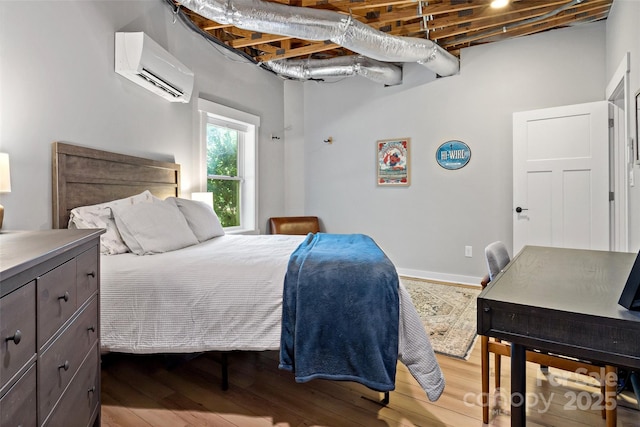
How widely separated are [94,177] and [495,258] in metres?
2.62

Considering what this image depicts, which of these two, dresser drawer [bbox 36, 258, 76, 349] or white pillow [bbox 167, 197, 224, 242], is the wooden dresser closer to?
dresser drawer [bbox 36, 258, 76, 349]

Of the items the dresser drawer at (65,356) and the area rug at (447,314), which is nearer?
the dresser drawer at (65,356)

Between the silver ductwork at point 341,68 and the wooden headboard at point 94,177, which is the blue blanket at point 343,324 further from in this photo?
the silver ductwork at point 341,68

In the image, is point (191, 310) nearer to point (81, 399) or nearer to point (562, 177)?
point (81, 399)

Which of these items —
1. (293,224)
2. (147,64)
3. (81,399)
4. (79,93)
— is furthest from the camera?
(293,224)

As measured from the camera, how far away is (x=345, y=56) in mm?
4070

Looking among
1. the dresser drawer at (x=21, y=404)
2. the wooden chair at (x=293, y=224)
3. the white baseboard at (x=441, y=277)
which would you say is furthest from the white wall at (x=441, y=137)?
the dresser drawer at (x=21, y=404)

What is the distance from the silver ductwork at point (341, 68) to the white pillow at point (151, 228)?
8.53 feet

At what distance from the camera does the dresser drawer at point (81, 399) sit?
3.37ft

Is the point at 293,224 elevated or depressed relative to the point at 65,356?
elevated

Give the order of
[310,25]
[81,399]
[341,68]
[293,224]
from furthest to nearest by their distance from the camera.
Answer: [293,224] → [341,68] → [310,25] → [81,399]

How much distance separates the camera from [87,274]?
4.12ft

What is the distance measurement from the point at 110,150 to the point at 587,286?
2.96 metres

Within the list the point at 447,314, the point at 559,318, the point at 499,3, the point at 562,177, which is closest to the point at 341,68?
the point at 499,3
